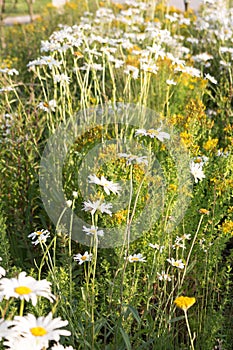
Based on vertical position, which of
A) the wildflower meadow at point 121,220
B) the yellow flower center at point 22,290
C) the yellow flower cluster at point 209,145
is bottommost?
the wildflower meadow at point 121,220

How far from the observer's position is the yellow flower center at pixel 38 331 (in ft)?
3.68

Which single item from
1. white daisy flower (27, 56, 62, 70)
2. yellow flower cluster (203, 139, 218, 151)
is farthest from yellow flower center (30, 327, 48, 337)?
white daisy flower (27, 56, 62, 70)

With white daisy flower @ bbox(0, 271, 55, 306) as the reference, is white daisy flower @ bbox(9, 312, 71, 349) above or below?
below

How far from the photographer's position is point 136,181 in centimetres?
247

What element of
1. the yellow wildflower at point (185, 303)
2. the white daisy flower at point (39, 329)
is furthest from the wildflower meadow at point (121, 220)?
the white daisy flower at point (39, 329)

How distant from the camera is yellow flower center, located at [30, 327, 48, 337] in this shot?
1.12 metres

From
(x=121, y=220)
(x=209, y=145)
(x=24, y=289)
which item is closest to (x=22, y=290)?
(x=24, y=289)

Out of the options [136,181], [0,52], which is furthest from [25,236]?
[0,52]

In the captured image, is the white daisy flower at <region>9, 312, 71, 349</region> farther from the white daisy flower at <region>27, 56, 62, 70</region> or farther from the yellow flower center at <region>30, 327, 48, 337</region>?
the white daisy flower at <region>27, 56, 62, 70</region>

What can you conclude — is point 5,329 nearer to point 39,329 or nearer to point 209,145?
point 39,329

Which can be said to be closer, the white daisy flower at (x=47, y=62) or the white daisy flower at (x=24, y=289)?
the white daisy flower at (x=24, y=289)

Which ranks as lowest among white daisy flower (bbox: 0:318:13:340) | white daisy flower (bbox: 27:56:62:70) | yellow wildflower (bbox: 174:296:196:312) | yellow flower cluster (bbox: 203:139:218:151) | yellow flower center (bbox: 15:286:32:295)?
yellow flower cluster (bbox: 203:139:218:151)

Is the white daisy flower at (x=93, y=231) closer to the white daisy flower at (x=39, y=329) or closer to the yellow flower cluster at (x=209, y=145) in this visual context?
the white daisy flower at (x=39, y=329)

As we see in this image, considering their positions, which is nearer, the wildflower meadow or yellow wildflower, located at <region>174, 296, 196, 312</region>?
yellow wildflower, located at <region>174, 296, 196, 312</region>
